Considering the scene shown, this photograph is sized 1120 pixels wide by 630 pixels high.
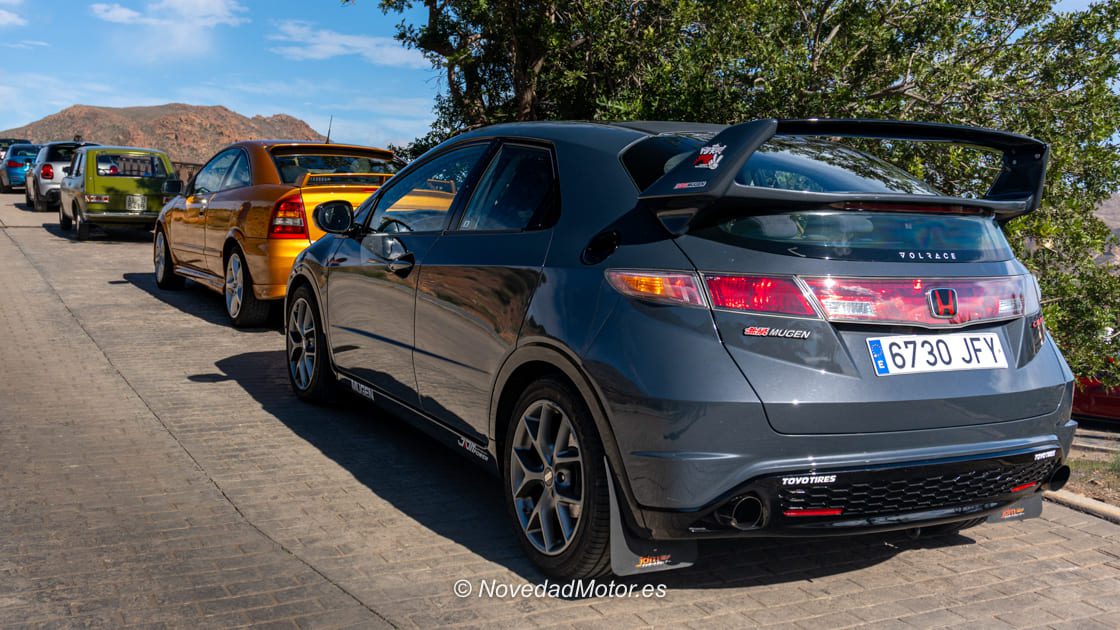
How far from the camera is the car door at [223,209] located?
969 cm

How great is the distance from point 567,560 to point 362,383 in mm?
2366

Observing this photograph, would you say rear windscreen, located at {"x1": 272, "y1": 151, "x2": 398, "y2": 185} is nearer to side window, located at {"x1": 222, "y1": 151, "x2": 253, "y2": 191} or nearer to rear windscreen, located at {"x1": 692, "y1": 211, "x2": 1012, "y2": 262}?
side window, located at {"x1": 222, "y1": 151, "x2": 253, "y2": 191}

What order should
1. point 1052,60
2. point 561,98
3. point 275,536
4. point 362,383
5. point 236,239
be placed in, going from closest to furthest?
point 275,536 → point 362,383 → point 236,239 → point 1052,60 → point 561,98

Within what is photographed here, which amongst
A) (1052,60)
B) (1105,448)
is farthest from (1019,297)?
(1105,448)

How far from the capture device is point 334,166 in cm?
976

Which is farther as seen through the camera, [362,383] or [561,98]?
[561,98]

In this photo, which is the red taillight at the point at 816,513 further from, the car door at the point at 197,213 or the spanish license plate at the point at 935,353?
the car door at the point at 197,213

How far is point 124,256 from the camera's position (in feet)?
53.0

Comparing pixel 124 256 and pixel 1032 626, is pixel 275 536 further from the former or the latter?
pixel 124 256

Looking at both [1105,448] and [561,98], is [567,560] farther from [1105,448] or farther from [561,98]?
[1105,448]

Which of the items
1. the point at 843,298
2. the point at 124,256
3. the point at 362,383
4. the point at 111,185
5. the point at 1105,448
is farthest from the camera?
the point at 111,185

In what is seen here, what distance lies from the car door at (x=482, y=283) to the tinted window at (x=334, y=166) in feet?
15.5

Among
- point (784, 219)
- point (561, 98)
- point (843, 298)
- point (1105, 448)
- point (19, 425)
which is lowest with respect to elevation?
point (1105, 448)

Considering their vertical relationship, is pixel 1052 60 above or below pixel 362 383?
above
